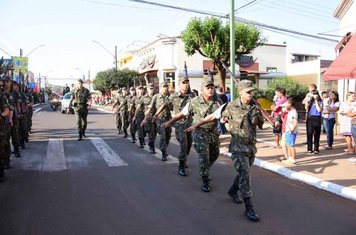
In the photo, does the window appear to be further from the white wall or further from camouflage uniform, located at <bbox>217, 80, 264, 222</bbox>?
camouflage uniform, located at <bbox>217, 80, 264, 222</bbox>

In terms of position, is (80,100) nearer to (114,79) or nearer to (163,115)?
(163,115)

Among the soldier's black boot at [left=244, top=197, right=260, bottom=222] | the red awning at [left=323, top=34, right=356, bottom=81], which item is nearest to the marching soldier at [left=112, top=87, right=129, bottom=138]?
the red awning at [left=323, top=34, right=356, bottom=81]

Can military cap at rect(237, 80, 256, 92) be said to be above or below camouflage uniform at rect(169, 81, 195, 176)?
→ above

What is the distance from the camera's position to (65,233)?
177 inches

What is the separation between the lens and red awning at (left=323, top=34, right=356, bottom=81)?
8.88 metres

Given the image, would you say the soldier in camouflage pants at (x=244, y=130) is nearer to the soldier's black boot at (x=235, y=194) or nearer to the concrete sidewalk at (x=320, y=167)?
the soldier's black boot at (x=235, y=194)

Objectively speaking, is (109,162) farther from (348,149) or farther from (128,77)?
(128,77)

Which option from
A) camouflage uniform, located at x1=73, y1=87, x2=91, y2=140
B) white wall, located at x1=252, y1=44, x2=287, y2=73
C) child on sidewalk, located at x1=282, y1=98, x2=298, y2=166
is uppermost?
white wall, located at x1=252, y1=44, x2=287, y2=73

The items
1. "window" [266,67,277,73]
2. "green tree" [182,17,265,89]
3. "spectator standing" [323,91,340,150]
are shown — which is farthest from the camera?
"window" [266,67,277,73]

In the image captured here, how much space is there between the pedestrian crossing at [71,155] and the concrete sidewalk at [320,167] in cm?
234

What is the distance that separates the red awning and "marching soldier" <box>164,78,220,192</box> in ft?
13.8

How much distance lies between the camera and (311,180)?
715 centimetres

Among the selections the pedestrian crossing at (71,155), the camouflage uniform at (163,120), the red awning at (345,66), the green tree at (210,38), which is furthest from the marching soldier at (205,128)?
the green tree at (210,38)

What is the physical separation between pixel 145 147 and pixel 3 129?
4.73 m
